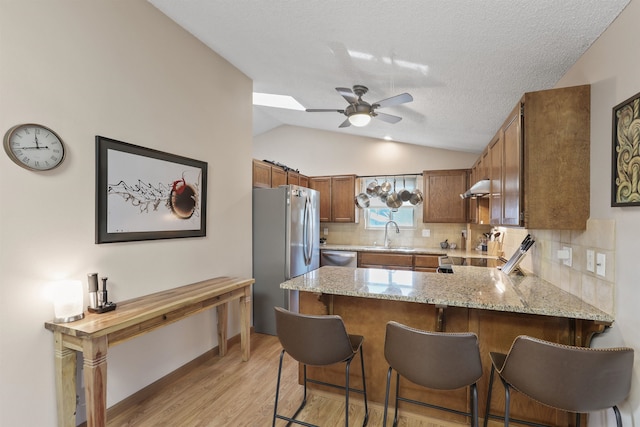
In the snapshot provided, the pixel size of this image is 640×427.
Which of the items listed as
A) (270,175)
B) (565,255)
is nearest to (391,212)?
(270,175)

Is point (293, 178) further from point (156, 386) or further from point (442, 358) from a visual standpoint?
point (442, 358)

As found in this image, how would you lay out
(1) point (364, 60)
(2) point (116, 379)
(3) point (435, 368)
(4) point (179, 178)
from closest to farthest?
(3) point (435, 368) < (2) point (116, 379) < (1) point (364, 60) < (4) point (179, 178)

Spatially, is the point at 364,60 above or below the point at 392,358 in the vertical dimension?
above

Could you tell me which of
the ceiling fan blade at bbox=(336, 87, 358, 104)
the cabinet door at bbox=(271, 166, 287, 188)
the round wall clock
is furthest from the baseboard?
the ceiling fan blade at bbox=(336, 87, 358, 104)

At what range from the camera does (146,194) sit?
7.44 ft

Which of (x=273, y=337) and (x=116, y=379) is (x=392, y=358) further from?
(x=273, y=337)

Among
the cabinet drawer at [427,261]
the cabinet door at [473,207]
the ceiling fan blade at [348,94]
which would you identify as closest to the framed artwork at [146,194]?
the ceiling fan blade at [348,94]

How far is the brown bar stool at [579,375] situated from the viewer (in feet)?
4.06

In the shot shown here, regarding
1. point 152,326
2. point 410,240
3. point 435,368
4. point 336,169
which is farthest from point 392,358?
point 336,169

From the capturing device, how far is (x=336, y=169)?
5.48m

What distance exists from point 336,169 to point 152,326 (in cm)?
411

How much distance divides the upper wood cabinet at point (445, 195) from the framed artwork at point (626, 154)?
3.20 metres

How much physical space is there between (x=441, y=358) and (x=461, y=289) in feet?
2.23

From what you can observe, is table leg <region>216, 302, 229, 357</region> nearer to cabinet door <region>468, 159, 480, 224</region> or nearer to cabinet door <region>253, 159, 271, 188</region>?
cabinet door <region>253, 159, 271, 188</region>
